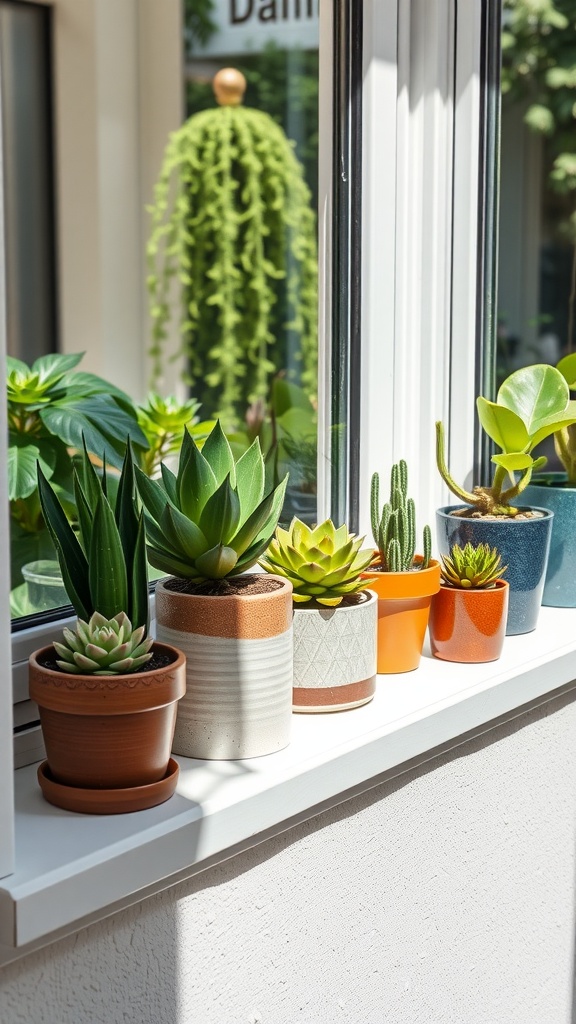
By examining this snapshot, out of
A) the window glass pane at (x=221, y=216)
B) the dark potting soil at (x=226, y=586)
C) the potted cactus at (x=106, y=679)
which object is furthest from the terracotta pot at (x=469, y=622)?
the window glass pane at (x=221, y=216)

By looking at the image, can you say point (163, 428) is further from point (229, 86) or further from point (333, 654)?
point (229, 86)

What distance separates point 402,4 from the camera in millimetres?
1076

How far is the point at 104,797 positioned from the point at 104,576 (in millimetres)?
139

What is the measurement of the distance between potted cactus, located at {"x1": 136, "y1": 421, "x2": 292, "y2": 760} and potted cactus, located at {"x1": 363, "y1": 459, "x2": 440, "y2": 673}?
0.60ft

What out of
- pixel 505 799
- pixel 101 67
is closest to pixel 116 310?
pixel 101 67

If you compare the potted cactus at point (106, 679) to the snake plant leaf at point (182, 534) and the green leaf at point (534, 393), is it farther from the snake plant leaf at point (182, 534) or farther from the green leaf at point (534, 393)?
the green leaf at point (534, 393)

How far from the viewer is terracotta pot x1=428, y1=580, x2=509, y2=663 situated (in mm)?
1010

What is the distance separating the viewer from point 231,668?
2.47 ft

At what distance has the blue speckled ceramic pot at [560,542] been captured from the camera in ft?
3.91

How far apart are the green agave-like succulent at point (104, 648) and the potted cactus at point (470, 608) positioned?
0.41 m

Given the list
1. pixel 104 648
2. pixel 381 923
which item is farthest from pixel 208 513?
pixel 381 923

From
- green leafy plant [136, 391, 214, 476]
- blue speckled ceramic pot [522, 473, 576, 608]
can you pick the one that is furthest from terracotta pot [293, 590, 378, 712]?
green leafy plant [136, 391, 214, 476]

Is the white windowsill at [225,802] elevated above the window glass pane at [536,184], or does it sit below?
below

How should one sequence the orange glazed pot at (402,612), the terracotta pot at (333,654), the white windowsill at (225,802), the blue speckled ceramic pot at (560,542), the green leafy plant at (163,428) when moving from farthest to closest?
the green leafy plant at (163,428)
the blue speckled ceramic pot at (560,542)
the orange glazed pot at (402,612)
the terracotta pot at (333,654)
the white windowsill at (225,802)
